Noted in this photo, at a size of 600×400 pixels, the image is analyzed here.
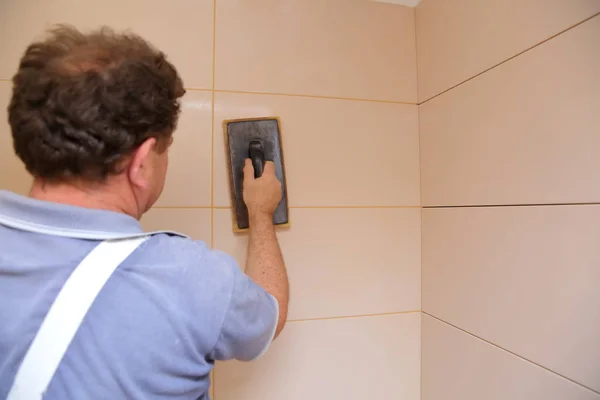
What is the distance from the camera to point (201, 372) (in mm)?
469

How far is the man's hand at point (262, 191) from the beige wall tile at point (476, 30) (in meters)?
0.46

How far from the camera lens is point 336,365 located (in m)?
0.87

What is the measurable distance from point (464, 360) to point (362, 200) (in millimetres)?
417

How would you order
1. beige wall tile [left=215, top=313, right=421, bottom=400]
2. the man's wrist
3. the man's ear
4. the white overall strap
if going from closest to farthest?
the white overall strap
the man's ear
the man's wrist
beige wall tile [left=215, top=313, right=421, bottom=400]

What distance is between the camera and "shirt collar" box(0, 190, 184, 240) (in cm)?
41

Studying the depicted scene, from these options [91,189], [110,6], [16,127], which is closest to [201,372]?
[91,189]

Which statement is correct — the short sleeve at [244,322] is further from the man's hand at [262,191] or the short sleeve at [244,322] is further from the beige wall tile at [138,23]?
the beige wall tile at [138,23]

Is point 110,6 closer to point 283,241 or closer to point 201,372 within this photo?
point 283,241

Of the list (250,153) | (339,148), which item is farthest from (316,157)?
(250,153)

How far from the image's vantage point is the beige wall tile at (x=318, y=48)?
841 millimetres

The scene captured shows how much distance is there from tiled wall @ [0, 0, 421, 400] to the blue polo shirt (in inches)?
14.4

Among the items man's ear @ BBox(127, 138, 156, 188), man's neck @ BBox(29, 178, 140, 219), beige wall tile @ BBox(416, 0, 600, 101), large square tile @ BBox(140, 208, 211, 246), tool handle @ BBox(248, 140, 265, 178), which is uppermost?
beige wall tile @ BBox(416, 0, 600, 101)

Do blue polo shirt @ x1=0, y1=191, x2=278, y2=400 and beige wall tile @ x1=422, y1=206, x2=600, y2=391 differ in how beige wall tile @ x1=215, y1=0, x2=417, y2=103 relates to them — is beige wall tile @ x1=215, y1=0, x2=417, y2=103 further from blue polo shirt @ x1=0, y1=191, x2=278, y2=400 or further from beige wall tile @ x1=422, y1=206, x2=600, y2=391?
blue polo shirt @ x1=0, y1=191, x2=278, y2=400

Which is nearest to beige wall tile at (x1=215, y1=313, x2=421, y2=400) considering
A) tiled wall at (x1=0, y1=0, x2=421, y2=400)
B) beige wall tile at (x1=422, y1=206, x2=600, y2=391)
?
tiled wall at (x1=0, y1=0, x2=421, y2=400)
